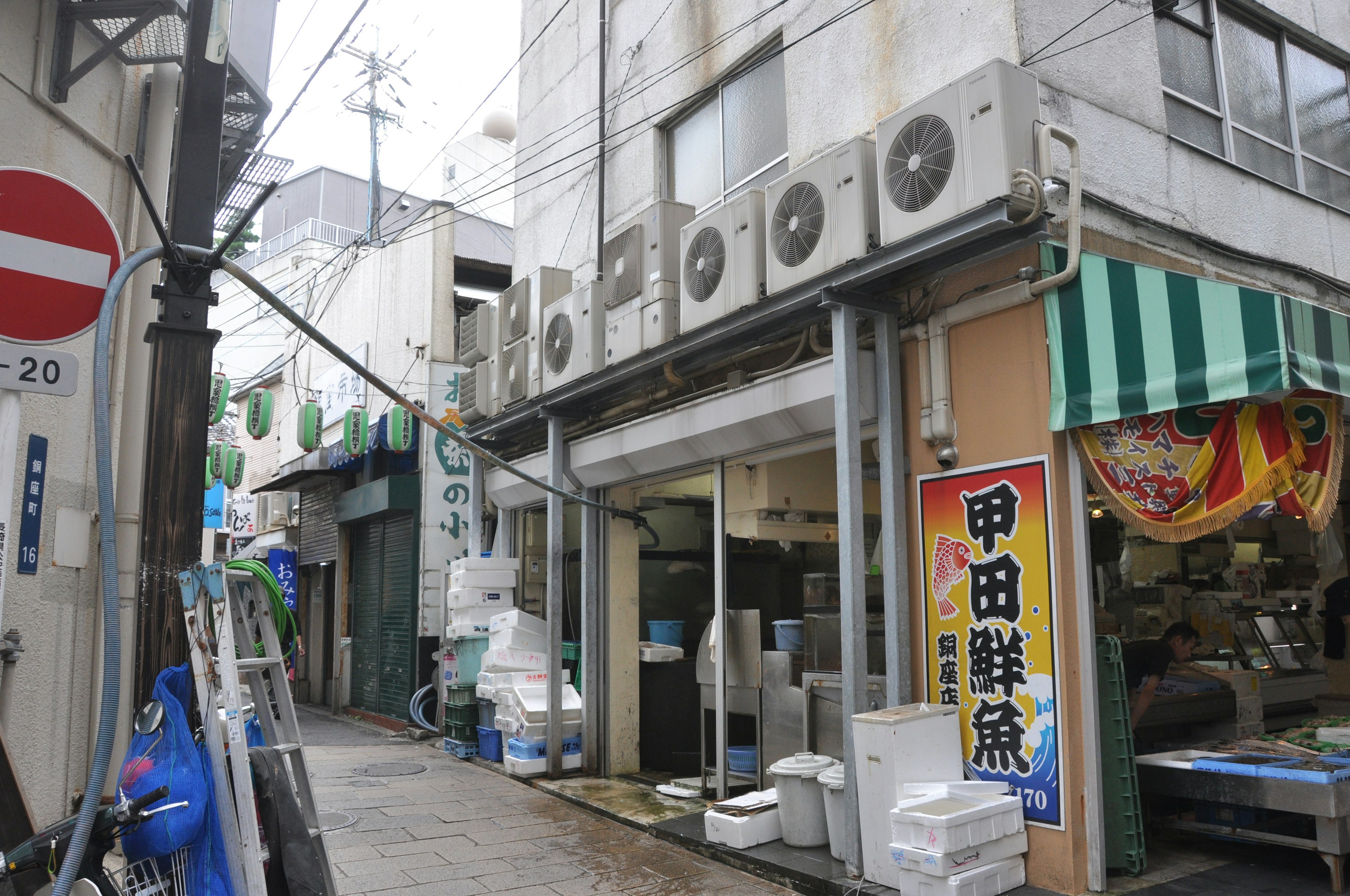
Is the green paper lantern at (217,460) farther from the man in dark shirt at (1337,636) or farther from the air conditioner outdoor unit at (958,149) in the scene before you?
the man in dark shirt at (1337,636)

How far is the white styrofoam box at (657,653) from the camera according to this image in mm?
10594

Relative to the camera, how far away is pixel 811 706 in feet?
26.5

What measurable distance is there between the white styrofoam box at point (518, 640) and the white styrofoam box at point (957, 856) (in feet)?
19.7

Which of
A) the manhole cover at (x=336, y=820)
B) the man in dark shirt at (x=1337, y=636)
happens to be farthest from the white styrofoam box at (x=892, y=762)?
the man in dark shirt at (x=1337, y=636)

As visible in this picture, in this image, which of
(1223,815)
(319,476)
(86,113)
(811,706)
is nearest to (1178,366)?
(1223,815)

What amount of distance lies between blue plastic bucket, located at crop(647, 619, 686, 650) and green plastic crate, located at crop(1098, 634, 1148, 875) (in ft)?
18.2

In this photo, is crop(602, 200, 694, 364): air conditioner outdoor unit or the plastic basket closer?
crop(602, 200, 694, 364): air conditioner outdoor unit

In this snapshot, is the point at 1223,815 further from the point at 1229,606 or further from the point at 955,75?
the point at 955,75

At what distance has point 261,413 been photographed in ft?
53.7

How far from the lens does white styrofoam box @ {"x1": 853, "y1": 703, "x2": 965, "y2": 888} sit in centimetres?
608

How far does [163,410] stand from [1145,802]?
6.97 meters

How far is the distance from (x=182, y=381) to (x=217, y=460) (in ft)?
55.6

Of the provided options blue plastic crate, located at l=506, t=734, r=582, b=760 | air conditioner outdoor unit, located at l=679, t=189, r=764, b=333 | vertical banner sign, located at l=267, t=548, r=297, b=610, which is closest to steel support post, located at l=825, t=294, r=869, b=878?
air conditioner outdoor unit, located at l=679, t=189, r=764, b=333

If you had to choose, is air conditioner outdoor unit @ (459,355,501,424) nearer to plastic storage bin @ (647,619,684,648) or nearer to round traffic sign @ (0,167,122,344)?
plastic storage bin @ (647,619,684,648)
